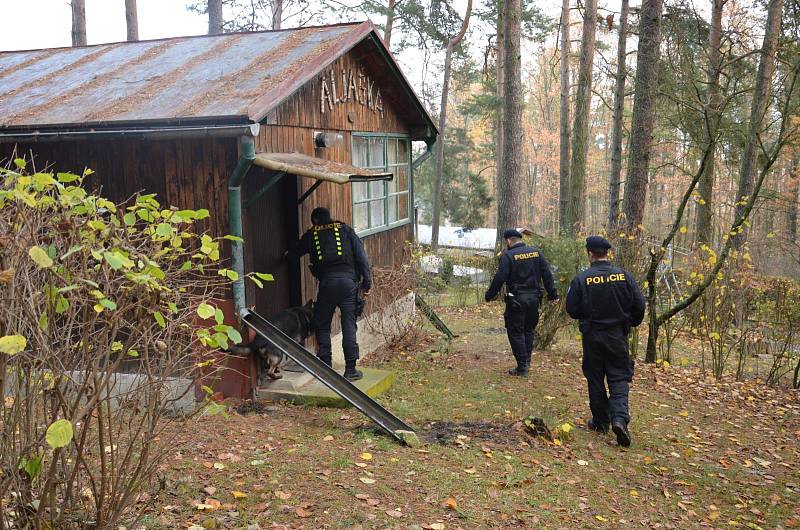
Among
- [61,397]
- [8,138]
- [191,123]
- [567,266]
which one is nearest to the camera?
[61,397]

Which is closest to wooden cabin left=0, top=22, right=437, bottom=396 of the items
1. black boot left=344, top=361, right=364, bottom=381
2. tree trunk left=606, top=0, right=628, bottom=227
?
black boot left=344, top=361, right=364, bottom=381

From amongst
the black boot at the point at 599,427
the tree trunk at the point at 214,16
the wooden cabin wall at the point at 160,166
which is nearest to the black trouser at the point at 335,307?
the wooden cabin wall at the point at 160,166

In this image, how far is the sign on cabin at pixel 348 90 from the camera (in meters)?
8.62

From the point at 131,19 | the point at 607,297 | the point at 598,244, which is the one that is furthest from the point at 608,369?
the point at 131,19

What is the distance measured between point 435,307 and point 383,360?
6.93 m

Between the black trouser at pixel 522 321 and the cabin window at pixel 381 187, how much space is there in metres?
2.42

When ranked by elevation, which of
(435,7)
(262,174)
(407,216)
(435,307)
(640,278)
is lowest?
(435,307)

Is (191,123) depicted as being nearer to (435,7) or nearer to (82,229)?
(82,229)

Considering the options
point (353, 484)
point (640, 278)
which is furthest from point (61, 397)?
point (640, 278)

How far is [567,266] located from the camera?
11422mm

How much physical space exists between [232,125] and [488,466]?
3.82 meters

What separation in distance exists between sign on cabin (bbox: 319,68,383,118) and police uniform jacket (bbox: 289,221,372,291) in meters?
1.72

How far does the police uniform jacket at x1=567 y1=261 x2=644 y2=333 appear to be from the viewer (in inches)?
275

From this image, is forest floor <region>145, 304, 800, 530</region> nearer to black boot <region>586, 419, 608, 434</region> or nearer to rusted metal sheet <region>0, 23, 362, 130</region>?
black boot <region>586, 419, 608, 434</region>
